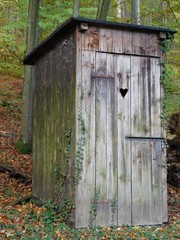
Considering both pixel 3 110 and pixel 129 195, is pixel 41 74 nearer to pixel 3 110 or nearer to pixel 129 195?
pixel 129 195

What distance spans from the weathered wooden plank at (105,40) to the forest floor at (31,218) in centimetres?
332

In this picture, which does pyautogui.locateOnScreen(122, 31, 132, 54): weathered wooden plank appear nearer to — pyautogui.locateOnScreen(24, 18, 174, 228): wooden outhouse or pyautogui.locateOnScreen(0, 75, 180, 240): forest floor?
pyautogui.locateOnScreen(24, 18, 174, 228): wooden outhouse

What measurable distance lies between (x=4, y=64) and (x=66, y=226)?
16.4 metres

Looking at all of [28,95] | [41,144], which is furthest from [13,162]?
[41,144]

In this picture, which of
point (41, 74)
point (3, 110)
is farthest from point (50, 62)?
point (3, 110)

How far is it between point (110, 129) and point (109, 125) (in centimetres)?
8

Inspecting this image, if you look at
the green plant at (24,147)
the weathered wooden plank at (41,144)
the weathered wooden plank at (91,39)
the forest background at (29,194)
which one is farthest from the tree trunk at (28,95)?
the weathered wooden plank at (91,39)

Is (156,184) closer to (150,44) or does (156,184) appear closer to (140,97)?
(140,97)

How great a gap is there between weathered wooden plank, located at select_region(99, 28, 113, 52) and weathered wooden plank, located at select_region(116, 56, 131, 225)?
0.29 meters

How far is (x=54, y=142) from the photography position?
6.92 meters

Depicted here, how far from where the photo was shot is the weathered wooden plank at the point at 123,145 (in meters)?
6.12

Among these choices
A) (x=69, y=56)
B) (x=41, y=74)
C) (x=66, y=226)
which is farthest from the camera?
(x=41, y=74)

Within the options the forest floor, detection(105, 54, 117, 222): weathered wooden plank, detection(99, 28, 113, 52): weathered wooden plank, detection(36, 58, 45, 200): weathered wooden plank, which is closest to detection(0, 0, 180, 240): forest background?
the forest floor

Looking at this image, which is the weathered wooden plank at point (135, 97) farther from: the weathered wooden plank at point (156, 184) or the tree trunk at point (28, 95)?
the tree trunk at point (28, 95)
